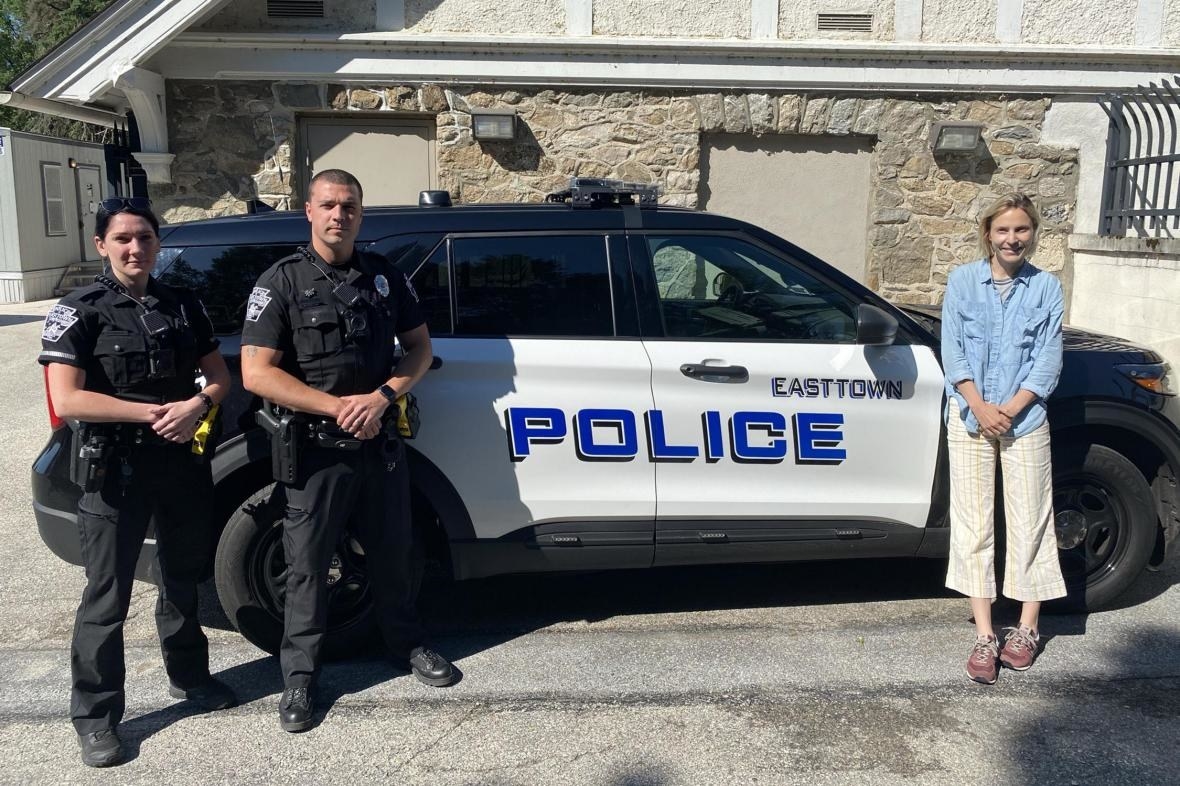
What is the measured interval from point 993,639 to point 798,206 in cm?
602

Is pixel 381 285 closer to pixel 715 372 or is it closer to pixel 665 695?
pixel 715 372

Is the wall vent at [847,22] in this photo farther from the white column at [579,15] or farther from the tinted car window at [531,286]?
the tinted car window at [531,286]

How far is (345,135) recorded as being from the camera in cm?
906

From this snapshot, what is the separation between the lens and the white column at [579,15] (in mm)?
8773

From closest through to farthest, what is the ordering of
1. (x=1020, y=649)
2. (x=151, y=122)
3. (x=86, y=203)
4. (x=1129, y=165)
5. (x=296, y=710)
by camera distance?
(x=296, y=710) < (x=1020, y=649) < (x=1129, y=165) < (x=151, y=122) < (x=86, y=203)

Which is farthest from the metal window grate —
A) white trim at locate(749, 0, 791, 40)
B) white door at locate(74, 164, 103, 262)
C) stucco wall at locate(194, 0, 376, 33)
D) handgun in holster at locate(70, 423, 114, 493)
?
white door at locate(74, 164, 103, 262)

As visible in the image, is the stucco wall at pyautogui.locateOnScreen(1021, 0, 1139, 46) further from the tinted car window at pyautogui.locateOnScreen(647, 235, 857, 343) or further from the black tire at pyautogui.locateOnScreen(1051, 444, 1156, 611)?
the tinted car window at pyautogui.locateOnScreen(647, 235, 857, 343)

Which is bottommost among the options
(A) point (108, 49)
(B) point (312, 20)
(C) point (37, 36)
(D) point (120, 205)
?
(D) point (120, 205)

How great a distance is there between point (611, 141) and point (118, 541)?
6.68m

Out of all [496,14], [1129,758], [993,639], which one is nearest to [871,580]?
[993,639]

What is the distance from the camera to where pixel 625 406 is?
12.5ft

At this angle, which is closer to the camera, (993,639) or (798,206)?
(993,639)

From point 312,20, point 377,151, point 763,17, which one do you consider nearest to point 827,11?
point 763,17

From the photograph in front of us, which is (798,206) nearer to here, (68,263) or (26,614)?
(26,614)
